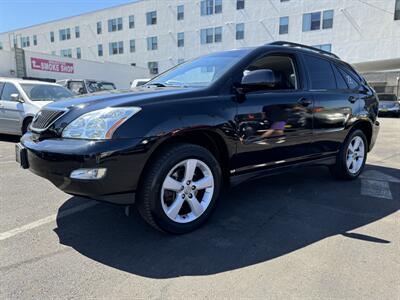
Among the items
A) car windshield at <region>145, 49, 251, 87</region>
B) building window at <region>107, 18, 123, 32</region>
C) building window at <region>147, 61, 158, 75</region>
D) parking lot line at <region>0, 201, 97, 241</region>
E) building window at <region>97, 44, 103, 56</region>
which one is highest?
building window at <region>107, 18, 123, 32</region>

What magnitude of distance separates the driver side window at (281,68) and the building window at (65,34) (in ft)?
161

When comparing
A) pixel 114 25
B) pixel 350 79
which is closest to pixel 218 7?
pixel 114 25

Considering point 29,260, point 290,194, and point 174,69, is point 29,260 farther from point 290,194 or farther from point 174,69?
point 290,194

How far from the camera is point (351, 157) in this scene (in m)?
4.86

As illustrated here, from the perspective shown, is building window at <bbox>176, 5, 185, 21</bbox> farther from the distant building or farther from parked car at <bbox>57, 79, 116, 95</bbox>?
parked car at <bbox>57, 79, 116, 95</bbox>

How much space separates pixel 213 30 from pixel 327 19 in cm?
1179

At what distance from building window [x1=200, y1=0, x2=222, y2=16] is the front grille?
35377mm

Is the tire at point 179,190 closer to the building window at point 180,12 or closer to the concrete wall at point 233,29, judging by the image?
the concrete wall at point 233,29

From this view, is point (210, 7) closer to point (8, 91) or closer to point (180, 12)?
point (180, 12)

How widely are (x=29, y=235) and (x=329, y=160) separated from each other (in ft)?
12.2

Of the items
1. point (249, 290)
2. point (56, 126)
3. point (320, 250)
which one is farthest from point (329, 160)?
point (56, 126)

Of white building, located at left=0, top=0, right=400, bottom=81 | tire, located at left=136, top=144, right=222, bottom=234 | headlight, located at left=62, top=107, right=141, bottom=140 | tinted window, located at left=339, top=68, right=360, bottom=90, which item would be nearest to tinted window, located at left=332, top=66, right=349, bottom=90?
tinted window, located at left=339, top=68, right=360, bottom=90

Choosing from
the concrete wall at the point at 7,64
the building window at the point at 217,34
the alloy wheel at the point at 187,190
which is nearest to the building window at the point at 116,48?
the building window at the point at 217,34

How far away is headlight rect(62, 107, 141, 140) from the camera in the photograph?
8.27ft
